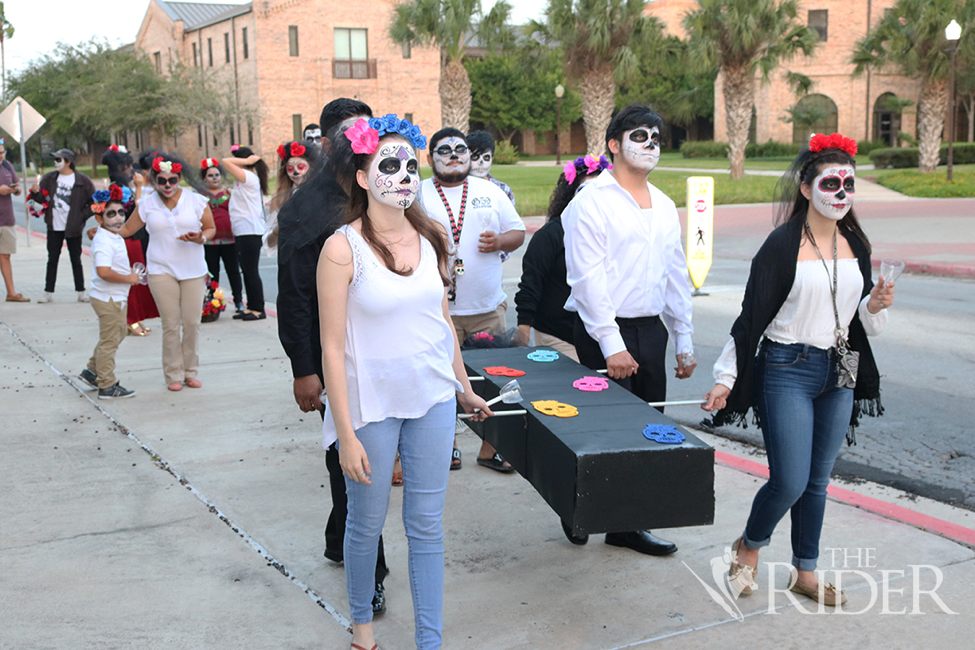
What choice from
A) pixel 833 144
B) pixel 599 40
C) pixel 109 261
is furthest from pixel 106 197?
pixel 599 40

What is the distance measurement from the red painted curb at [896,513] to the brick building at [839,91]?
50.1 m

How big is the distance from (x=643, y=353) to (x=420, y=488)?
1589 mm

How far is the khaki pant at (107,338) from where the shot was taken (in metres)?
7.35

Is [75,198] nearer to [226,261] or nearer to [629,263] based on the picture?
[226,261]

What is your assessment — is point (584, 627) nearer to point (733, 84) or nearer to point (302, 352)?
point (302, 352)

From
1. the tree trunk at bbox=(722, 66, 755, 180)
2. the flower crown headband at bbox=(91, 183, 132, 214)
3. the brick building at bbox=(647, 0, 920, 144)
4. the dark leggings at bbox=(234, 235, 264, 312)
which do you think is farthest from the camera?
the brick building at bbox=(647, 0, 920, 144)

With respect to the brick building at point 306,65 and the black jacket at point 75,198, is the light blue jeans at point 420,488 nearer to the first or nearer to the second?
the black jacket at point 75,198

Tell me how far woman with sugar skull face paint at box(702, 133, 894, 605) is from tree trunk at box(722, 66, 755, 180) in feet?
106

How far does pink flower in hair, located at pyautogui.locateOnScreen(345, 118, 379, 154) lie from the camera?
317 centimetres

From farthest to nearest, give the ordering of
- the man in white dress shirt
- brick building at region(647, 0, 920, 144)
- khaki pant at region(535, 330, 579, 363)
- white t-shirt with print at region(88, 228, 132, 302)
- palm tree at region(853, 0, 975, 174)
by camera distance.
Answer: brick building at region(647, 0, 920, 144) < palm tree at region(853, 0, 975, 174) < white t-shirt with print at region(88, 228, 132, 302) < khaki pant at region(535, 330, 579, 363) < the man in white dress shirt

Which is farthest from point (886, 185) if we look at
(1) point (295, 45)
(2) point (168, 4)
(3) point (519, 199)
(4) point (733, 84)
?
(2) point (168, 4)

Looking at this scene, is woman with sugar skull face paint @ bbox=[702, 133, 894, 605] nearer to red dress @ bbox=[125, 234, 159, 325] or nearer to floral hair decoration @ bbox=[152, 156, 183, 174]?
floral hair decoration @ bbox=[152, 156, 183, 174]

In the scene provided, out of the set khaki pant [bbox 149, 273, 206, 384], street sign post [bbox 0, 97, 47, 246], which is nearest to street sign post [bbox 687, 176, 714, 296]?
khaki pant [bbox 149, 273, 206, 384]

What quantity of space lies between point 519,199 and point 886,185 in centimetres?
1311
